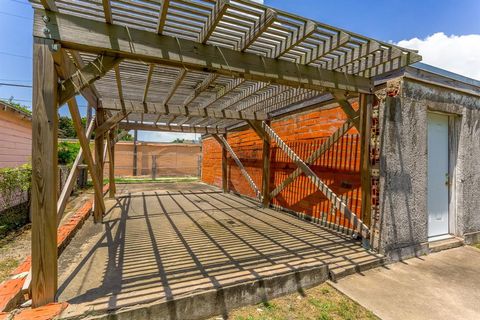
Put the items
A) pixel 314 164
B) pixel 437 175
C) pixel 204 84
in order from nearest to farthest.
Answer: pixel 437 175 < pixel 204 84 < pixel 314 164

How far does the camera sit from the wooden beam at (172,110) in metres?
5.79

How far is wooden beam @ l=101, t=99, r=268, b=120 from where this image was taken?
579 cm

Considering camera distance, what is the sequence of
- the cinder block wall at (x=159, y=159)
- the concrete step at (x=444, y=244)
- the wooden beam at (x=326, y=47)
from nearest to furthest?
1. the wooden beam at (x=326, y=47)
2. the concrete step at (x=444, y=244)
3. the cinder block wall at (x=159, y=159)

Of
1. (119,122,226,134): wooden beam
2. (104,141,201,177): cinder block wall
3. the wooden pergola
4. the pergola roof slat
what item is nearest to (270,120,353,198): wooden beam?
the wooden pergola

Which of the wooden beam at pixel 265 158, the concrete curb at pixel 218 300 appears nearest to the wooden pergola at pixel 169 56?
the concrete curb at pixel 218 300

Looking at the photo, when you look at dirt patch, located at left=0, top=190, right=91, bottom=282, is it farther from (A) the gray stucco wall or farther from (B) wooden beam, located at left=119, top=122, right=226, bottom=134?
(A) the gray stucco wall

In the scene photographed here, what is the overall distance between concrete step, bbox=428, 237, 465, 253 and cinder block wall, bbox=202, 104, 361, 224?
3.94 ft

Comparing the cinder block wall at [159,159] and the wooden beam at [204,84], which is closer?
the wooden beam at [204,84]

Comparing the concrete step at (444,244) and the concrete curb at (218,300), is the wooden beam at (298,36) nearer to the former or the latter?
the concrete curb at (218,300)

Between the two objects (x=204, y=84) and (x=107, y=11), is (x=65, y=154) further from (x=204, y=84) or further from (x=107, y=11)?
(x=107, y=11)

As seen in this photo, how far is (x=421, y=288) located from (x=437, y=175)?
218 cm

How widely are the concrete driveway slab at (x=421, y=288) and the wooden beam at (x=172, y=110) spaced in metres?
4.63

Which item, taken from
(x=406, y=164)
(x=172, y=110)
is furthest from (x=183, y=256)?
(x=172, y=110)

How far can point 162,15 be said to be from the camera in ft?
7.34
